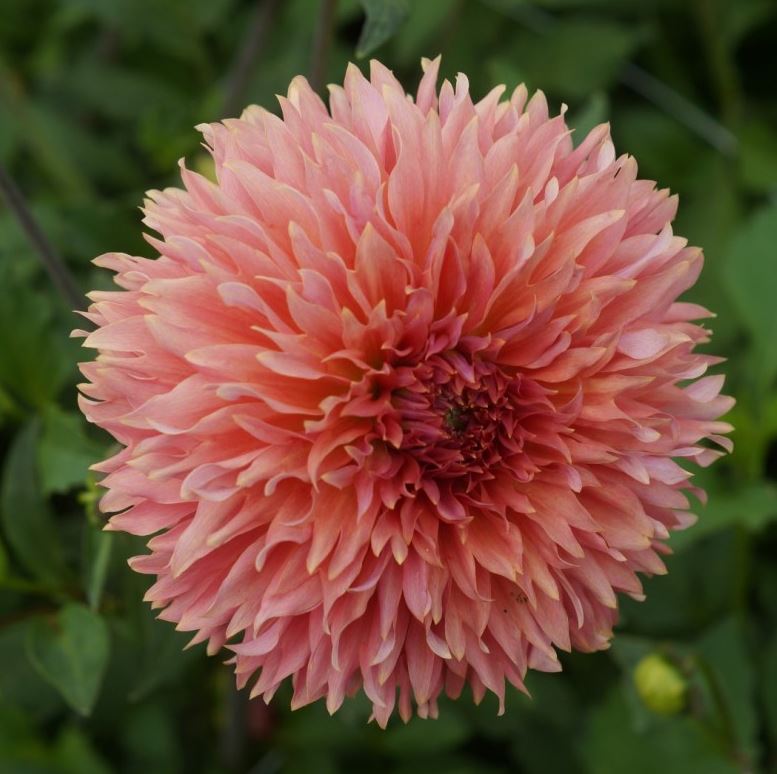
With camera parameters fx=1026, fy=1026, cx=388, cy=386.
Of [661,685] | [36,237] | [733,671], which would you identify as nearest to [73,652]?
[36,237]

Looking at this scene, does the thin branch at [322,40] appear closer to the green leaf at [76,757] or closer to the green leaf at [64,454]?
the green leaf at [64,454]

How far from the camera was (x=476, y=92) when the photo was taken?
8.30ft

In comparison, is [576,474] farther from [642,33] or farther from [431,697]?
[642,33]

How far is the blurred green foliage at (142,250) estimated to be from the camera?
179 cm

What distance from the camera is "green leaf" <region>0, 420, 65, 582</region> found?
1.73 m

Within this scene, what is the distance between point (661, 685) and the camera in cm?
173

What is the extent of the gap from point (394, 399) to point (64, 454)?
24.7 inches

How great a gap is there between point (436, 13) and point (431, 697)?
5.52 feet

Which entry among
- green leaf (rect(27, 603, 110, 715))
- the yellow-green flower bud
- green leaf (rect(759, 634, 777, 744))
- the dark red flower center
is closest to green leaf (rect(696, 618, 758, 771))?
green leaf (rect(759, 634, 777, 744))

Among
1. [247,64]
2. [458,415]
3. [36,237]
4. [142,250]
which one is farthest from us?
[247,64]

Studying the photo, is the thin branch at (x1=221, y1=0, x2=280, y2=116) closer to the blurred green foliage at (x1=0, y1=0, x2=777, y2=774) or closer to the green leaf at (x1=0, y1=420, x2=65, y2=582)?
the blurred green foliage at (x1=0, y1=0, x2=777, y2=774)

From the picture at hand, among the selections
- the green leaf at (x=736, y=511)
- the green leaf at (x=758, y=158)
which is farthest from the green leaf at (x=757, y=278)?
the green leaf at (x=758, y=158)

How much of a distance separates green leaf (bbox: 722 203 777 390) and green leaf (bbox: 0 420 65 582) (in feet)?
4.78

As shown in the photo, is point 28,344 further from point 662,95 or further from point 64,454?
point 662,95
